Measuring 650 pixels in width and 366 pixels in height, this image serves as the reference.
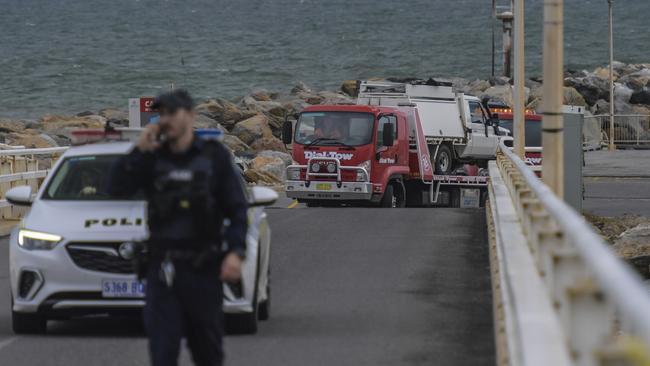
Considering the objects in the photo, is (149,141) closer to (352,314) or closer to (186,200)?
(186,200)

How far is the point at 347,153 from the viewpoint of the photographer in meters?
31.0

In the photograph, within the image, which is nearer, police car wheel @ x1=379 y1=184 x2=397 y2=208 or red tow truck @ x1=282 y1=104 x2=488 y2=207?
red tow truck @ x1=282 y1=104 x2=488 y2=207

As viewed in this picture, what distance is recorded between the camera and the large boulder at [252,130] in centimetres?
5441

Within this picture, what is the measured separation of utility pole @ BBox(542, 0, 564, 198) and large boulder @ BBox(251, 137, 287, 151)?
3840 cm

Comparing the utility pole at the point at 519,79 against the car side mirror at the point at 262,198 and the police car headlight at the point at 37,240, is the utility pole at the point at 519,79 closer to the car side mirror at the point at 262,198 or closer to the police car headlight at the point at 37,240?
the car side mirror at the point at 262,198

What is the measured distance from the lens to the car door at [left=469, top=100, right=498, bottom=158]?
3506 centimetres

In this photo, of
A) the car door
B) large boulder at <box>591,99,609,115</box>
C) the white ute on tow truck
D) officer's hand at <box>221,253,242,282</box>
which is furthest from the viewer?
large boulder at <box>591,99,609,115</box>

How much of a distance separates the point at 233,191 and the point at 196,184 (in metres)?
0.25

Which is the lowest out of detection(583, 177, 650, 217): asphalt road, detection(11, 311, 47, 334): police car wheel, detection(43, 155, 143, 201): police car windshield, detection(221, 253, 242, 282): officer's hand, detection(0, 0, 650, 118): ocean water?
detection(11, 311, 47, 334): police car wheel

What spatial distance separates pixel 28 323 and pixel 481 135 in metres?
23.4

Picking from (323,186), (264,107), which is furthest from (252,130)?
(323,186)

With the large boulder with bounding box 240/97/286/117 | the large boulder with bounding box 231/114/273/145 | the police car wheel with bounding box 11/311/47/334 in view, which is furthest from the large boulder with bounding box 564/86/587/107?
the police car wheel with bounding box 11/311/47/334

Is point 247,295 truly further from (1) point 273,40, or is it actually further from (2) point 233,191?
(1) point 273,40

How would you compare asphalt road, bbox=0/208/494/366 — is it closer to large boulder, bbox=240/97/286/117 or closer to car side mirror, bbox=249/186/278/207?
car side mirror, bbox=249/186/278/207
